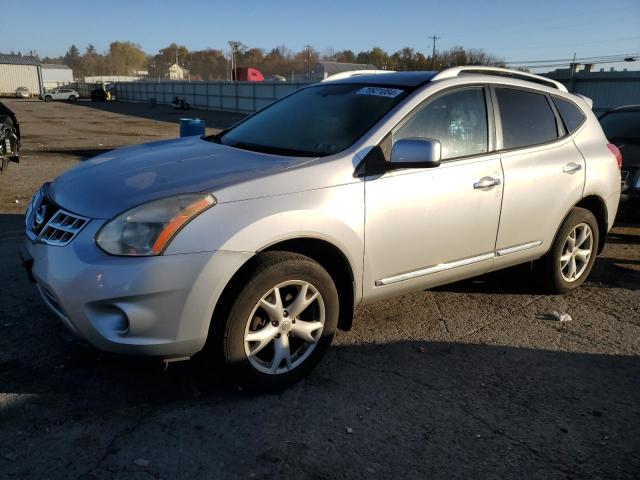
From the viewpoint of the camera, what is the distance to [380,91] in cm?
373

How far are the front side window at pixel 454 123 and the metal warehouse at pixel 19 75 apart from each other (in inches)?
3067

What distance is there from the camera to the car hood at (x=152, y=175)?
2752 millimetres

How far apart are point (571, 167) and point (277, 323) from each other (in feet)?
9.14

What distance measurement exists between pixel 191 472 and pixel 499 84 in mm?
3335

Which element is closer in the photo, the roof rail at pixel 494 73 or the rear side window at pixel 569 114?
the roof rail at pixel 494 73

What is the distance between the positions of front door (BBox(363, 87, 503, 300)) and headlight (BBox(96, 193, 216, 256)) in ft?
3.49

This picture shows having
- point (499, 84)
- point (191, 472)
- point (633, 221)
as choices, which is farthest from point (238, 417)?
point (633, 221)

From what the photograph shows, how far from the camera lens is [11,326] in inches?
144

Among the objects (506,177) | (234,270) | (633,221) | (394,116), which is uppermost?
(394,116)

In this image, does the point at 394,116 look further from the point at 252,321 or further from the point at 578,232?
the point at 578,232

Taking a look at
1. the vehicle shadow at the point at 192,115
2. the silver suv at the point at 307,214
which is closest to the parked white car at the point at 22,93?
the vehicle shadow at the point at 192,115

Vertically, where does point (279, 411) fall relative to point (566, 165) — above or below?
below

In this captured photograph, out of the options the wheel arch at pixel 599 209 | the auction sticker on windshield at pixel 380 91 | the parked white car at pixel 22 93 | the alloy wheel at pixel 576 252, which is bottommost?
the alloy wheel at pixel 576 252

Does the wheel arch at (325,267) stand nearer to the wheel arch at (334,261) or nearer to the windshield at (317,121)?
the wheel arch at (334,261)
